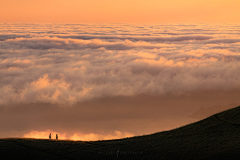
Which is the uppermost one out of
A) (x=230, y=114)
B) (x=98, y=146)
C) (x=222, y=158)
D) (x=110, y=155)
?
(x=230, y=114)

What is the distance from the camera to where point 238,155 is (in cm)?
5072

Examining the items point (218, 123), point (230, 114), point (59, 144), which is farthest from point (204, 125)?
point (59, 144)

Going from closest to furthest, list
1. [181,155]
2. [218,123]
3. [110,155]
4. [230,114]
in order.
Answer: [181,155] < [110,155] < [218,123] < [230,114]

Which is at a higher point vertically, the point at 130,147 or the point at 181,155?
the point at 130,147

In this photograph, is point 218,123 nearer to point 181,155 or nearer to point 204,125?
point 204,125

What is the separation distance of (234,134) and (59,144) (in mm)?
45187

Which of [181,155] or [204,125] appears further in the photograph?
[204,125]

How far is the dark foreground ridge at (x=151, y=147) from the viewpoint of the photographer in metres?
56.6

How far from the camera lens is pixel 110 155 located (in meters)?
60.4

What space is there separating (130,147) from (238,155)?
24884 millimetres

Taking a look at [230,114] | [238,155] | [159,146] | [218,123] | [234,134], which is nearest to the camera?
[238,155]

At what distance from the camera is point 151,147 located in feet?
213

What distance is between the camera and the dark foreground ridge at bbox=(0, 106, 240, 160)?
5658 cm

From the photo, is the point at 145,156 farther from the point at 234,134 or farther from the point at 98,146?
the point at 234,134
